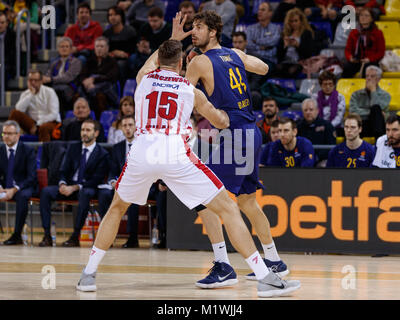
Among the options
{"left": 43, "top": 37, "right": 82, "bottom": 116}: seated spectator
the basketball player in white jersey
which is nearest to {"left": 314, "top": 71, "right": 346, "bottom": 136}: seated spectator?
{"left": 43, "top": 37, "right": 82, "bottom": 116}: seated spectator

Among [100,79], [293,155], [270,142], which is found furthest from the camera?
[100,79]

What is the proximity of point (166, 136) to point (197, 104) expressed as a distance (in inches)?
15.0

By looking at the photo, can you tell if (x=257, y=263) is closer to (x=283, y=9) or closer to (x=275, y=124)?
(x=275, y=124)

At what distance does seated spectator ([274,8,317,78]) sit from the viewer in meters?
13.3

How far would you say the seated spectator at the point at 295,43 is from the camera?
13.3 metres

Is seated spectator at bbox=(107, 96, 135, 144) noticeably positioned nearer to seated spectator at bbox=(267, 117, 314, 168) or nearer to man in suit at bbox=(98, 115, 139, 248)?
man in suit at bbox=(98, 115, 139, 248)

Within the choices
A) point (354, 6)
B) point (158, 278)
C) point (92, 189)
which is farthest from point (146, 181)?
point (354, 6)

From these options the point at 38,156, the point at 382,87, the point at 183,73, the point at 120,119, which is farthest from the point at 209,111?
the point at 382,87

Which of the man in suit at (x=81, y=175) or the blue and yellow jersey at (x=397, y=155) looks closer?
the blue and yellow jersey at (x=397, y=155)

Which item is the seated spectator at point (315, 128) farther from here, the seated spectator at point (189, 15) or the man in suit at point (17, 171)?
the man in suit at point (17, 171)

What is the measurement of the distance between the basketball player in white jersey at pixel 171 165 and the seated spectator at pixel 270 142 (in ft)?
14.9

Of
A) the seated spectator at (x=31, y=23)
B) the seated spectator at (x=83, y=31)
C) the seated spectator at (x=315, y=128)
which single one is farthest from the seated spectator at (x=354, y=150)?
the seated spectator at (x=31, y=23)

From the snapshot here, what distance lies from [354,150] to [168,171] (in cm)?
499

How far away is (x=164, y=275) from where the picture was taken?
7.51 m
